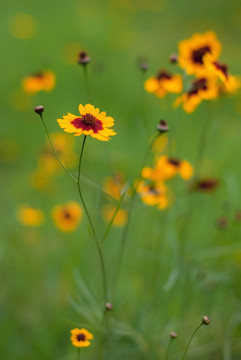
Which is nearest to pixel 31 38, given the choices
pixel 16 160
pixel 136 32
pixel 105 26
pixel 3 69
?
pixel 3 69

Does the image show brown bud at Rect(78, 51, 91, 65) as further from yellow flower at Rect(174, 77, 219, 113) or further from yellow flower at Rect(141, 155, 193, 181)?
yellow flower at Rect(141, 155, 193, 181)

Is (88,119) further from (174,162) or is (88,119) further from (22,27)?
(22,27)

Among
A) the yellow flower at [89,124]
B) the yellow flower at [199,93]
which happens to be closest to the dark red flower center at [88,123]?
the yellow flower at [89,124]

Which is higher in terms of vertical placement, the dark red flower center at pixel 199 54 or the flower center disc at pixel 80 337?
the dark red flower center at pixel 199 54

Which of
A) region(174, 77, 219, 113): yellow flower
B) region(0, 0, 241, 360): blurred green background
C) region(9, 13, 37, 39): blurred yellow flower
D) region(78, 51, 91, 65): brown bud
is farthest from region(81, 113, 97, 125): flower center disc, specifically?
region(9, 13, 37, 39): blurred yellow flower

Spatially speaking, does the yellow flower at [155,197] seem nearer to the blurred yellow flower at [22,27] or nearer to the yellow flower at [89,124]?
the yellow flower at [89,124]

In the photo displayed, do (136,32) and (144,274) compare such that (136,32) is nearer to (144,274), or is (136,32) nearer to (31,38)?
(31,38)
